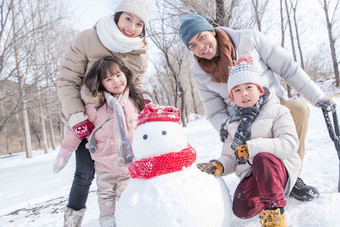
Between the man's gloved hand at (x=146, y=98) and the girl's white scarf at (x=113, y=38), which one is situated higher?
the girl's white scarf at (x=113, y=38)

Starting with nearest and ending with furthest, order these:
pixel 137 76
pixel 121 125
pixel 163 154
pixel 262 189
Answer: pixel 163 154, pixel 262 189, pixel 121 125, pixel 137 76

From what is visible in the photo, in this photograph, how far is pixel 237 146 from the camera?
50.3 inches

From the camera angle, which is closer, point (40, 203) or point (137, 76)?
point (137, 76)

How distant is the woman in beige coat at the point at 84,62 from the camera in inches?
63.0

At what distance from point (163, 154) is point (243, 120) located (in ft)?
2.08

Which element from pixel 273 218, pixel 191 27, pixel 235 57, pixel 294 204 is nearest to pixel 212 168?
pixel 273 218

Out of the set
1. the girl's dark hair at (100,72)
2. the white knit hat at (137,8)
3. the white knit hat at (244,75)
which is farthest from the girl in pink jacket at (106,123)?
the white knit hat at (244,75)

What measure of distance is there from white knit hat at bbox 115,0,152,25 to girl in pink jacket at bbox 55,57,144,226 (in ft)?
1.19

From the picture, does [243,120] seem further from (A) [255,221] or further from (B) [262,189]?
(A) [255,221]

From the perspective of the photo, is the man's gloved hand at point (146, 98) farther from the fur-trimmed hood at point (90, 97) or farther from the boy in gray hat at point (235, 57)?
the boy in gray hat at point (235, 57)

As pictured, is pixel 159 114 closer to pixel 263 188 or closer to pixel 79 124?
pixel 263 188

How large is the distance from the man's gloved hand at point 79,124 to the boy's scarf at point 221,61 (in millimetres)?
992

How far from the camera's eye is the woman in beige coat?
5.25 ft

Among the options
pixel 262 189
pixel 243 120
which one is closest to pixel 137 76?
pixel 243 120
